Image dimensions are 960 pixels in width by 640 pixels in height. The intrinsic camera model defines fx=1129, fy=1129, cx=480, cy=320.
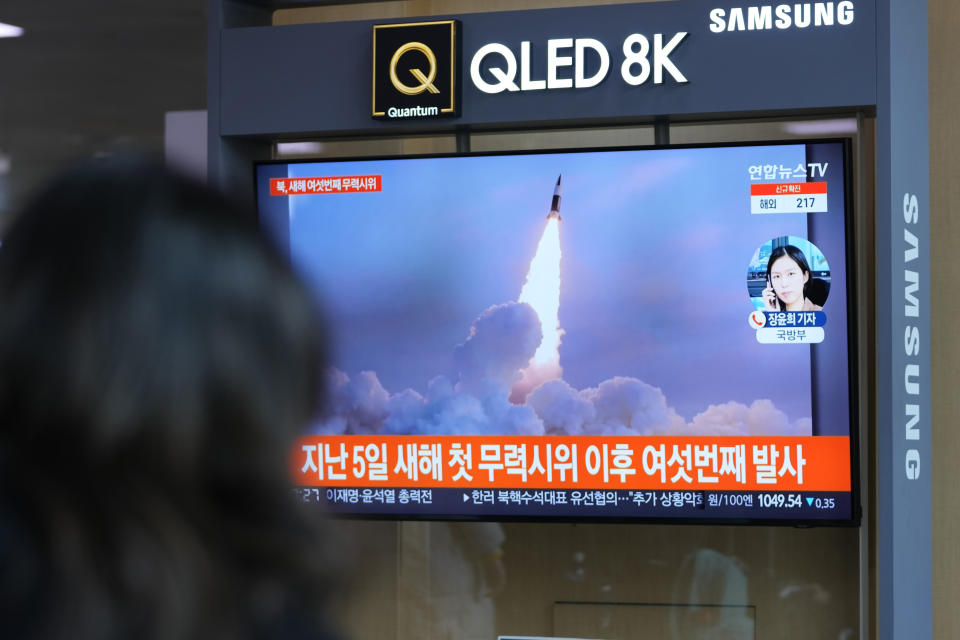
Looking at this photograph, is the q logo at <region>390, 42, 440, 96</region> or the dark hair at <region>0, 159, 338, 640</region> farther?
the q logo at <region>390, 42, 440, 96</region>

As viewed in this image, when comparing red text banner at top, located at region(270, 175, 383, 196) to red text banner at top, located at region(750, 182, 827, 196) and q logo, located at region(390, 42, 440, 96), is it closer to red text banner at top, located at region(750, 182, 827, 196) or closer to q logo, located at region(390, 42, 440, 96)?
q logo, located at region(390, 42, 440, 96)

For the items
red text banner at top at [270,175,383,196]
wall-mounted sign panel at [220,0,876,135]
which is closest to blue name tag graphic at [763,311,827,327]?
wall-mounted sign panel at [220,0,876,135]

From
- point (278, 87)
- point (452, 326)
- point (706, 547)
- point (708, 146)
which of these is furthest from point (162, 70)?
point (706, 547)

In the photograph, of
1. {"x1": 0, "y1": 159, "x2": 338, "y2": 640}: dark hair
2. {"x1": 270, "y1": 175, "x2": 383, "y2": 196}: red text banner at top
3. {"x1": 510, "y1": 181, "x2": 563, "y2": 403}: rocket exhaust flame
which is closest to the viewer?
{"x1": 0, "y1": 159, "x2": 338, "y2": 640}: dark hair

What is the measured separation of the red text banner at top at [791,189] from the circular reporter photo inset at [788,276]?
128 mm

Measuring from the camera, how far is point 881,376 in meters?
3.08

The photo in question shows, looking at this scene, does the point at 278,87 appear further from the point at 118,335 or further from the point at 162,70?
the point at 118,335

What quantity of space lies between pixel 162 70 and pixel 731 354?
9.50 ft

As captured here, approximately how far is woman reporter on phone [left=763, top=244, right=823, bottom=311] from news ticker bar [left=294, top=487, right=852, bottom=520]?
531mm

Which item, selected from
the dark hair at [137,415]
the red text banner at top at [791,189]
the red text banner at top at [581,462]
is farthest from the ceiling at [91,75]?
the dark hair at [137,415]

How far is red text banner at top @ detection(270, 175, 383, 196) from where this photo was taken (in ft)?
11.3

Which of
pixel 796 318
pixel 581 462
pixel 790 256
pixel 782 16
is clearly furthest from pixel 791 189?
pixel 581 462

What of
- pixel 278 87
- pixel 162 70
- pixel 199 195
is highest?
pixel 162 70

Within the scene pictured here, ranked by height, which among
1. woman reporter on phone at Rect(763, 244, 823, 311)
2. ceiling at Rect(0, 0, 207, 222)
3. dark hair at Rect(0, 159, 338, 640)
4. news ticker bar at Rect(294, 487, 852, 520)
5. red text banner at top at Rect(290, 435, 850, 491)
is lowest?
news ticker bar at Rect(294, 487, 852, 520)
